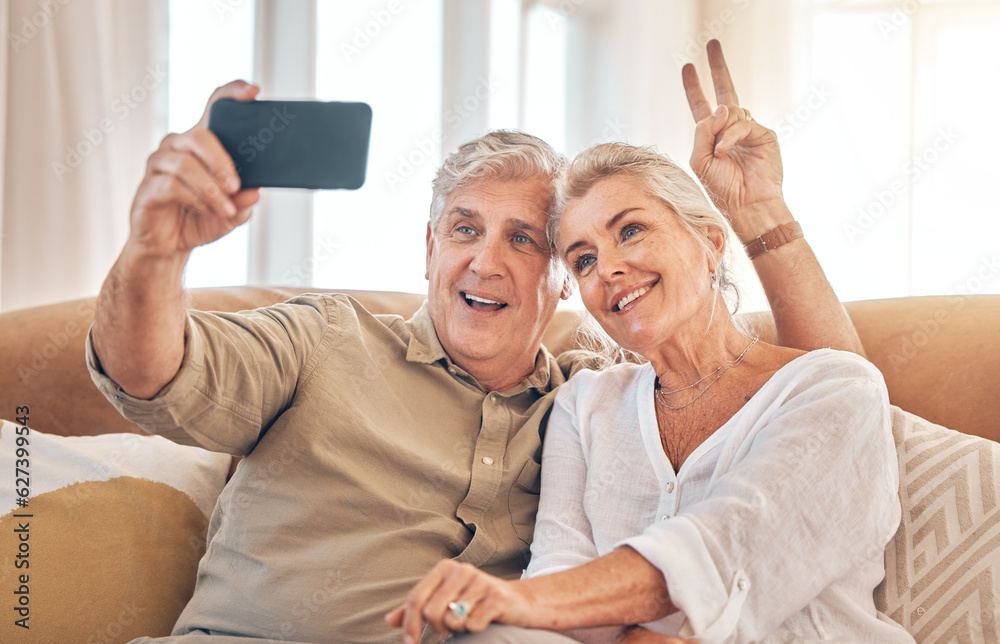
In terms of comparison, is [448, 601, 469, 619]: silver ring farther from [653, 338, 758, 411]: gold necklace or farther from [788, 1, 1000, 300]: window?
[788, 1, 1000, 300]: window

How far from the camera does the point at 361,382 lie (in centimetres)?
138

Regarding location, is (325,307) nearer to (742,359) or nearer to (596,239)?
(596,239)

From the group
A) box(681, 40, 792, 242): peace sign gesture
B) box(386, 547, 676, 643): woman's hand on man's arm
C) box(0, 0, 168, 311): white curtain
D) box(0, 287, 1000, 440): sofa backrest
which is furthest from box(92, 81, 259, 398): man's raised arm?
box(0, 0, 168, 311): white curtain

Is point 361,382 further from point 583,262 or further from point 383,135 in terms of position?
point 383,135

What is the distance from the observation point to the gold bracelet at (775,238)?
1589 millimetres

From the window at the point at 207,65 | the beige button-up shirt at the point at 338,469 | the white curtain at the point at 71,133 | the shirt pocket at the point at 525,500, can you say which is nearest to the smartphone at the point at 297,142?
the beige button-up shirt at the point at 338,469

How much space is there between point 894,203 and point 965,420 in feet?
9.52

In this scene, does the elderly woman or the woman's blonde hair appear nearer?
the elderly woman

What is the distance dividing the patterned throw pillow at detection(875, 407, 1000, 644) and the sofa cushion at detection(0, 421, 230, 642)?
124 cm

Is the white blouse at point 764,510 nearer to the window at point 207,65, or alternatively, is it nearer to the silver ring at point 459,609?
the silver ring at point 459,609

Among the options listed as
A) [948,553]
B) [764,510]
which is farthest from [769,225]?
[764,510]

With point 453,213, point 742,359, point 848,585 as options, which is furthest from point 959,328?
point 453,213

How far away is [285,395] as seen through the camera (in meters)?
1.30

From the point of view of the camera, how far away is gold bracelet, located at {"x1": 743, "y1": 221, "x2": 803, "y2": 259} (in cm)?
159
